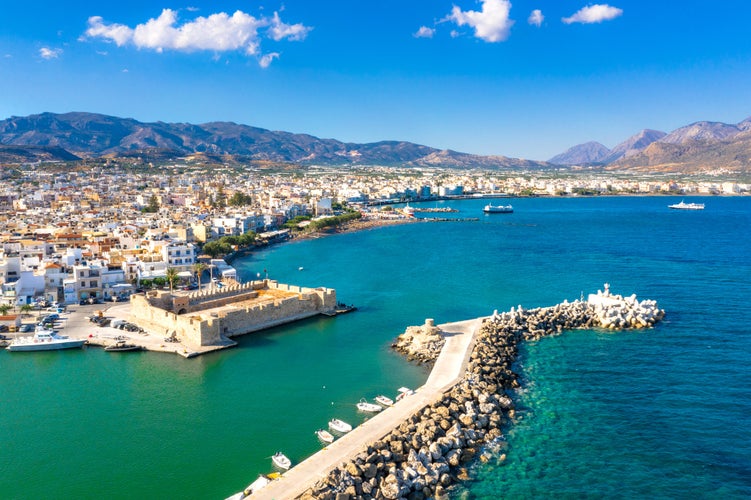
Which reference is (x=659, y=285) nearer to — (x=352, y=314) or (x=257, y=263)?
(x=352, y=314)

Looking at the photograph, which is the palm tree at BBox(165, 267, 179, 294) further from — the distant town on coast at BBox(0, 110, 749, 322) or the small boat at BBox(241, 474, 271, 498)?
the small boat at BBox(241, 474, 271, 498)

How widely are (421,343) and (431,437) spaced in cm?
1004

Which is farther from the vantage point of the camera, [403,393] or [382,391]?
[382,391]

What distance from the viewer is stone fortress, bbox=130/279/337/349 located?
2802 cm

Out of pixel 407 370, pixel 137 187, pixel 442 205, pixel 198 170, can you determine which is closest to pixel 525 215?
pixel 442 205

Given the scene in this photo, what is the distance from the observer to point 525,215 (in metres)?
108

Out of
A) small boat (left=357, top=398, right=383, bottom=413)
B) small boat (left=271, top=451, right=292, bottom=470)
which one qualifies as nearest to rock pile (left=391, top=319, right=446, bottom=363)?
small boat (left=357, top=398, right=383, bottom=413)

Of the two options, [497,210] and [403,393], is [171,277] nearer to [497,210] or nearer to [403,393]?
[403,393]

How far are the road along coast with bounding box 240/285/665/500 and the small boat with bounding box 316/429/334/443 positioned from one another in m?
1.01

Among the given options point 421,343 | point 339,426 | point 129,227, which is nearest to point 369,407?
point 339,426

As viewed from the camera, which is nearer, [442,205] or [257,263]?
[257,263]

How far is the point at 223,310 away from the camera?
30.9 meters

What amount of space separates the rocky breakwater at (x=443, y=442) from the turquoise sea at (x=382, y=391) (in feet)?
2.07

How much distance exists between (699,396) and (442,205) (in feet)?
356
